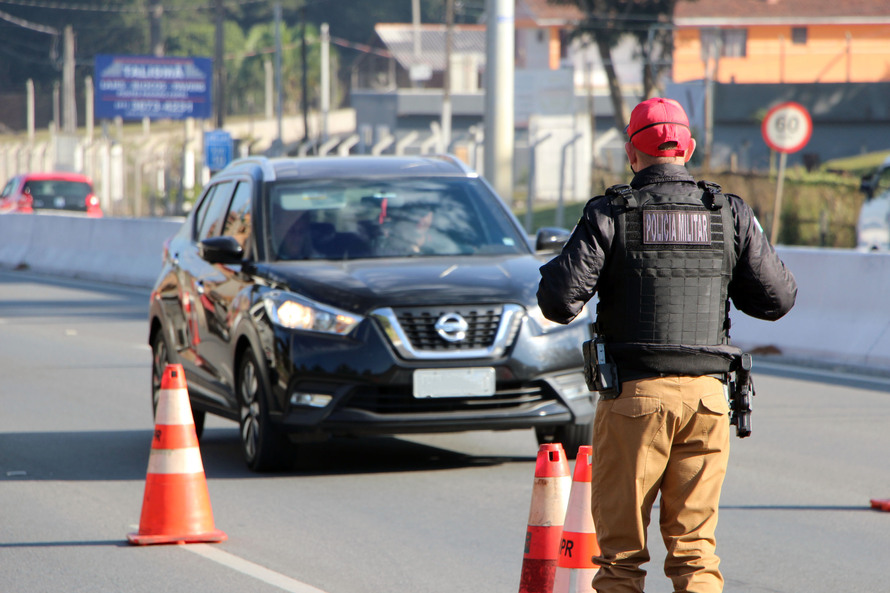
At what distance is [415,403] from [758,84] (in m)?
42.4

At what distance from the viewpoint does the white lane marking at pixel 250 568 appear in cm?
580

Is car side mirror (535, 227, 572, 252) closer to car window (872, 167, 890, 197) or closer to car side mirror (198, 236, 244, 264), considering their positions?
car side mirror (198, 236, 244, 264)

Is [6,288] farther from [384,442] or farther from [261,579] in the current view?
[261,579]

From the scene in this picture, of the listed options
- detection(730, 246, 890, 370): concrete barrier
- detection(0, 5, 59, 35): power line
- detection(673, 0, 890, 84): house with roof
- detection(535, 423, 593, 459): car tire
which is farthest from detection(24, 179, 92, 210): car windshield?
detection(0, 5, 59, 35): power line

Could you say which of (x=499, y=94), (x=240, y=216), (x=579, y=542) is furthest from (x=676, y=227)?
(x=499, y=94)

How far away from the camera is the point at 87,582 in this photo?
5.94 m

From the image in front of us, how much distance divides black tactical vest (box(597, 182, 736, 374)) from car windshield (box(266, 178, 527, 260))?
4.59 metres

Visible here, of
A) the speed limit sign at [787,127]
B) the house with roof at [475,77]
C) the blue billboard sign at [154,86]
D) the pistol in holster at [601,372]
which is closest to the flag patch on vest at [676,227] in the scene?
the pistol in holster at [601,372]

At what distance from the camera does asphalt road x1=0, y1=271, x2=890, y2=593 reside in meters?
6.01

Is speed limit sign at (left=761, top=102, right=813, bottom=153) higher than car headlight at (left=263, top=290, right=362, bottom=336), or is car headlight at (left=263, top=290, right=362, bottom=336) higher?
speed limit sign at (left=761, top=102, right=813, bottom=153)

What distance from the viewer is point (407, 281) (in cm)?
808

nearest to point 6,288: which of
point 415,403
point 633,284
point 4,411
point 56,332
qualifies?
point 56,332

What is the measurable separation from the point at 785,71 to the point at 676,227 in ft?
222

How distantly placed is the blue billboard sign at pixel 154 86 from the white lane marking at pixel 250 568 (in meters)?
41.8
